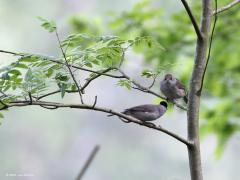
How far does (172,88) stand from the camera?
14.4 feet

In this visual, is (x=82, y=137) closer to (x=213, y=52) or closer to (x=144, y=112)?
(x=213, y=52)

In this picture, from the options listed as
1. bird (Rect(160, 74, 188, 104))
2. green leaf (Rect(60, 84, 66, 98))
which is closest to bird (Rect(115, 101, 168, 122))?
bird (Rect(160, 74, 188, 104))

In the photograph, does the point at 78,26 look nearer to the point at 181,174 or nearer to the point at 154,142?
the point at 181,174

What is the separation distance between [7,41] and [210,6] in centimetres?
1336

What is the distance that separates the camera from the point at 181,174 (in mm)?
15656

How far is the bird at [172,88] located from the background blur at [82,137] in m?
10.3

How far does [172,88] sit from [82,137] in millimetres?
12406

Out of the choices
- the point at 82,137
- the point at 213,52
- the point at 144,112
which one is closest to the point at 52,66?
the point at 144,112

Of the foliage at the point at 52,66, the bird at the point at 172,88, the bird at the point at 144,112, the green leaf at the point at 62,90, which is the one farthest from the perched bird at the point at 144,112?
the green leaf at the point at 62,90

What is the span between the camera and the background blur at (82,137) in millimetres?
15625

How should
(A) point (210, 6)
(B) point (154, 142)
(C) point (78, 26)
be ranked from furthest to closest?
1. (B) point (154, 142)
2. (C) point (78, 26)
3. (A) point (210, 6)

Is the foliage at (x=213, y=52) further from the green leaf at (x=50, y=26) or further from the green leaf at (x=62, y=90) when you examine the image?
the green leaf at (x=62, y=90)

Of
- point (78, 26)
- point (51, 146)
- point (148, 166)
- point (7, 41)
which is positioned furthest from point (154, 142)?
point (78, 26)

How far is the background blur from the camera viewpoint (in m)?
15.6
